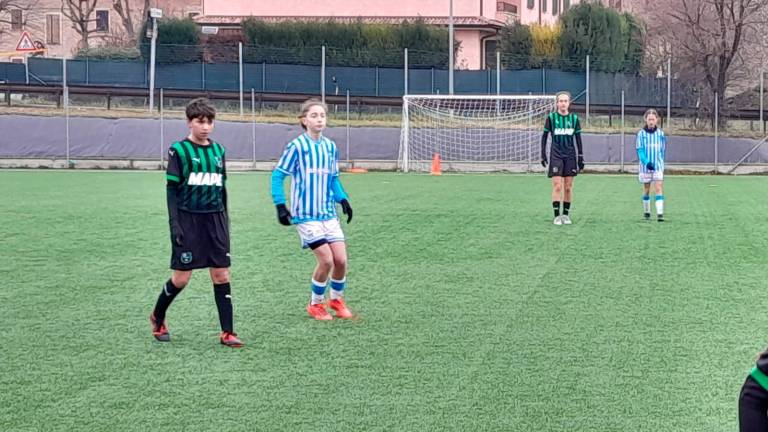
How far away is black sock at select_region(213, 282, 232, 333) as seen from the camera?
789 cm

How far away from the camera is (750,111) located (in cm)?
3844

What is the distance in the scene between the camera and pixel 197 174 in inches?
304

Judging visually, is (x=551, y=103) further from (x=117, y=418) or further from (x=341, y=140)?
(x=117, y=418)

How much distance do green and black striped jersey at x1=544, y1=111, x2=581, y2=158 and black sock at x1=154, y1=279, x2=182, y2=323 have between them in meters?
9.78

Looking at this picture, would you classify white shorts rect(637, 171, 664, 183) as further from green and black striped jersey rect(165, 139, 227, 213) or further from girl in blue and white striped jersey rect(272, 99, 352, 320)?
green and black striped jersey rect(165, 139, 227, 213)

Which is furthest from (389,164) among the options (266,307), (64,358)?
(64,358)

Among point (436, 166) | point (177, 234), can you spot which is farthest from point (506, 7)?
point (177, 234)

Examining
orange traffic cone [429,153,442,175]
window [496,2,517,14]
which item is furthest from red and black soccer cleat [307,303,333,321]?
window [496,2,517,14]

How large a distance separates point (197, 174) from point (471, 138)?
97.6 feet

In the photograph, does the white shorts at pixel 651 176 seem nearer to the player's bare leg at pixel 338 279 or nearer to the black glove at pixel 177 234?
the player's bare leg at pixel 338 279

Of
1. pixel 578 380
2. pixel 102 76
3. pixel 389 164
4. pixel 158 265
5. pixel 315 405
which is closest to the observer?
pixel 315 405

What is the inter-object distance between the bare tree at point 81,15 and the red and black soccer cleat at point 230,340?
53.3 meters

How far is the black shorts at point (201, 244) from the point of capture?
25.3ft

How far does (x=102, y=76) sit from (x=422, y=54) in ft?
40.7
